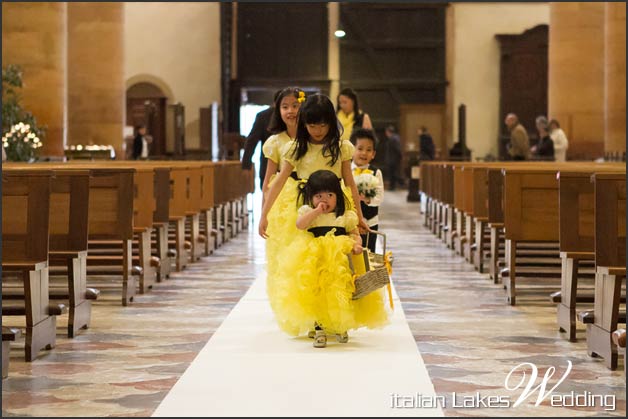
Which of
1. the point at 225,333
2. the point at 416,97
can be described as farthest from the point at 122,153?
the point at 225,333

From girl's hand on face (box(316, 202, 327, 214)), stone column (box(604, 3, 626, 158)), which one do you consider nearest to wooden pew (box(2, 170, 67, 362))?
girl's hand on face (box(316, 202, 327, 214))

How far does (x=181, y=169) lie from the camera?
1191 cm

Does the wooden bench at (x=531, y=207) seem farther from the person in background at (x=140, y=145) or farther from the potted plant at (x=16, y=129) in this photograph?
the person in background at (x=140, y=145)

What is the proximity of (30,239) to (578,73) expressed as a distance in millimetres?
21196

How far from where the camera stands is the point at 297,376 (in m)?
5.72

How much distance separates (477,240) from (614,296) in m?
5.47

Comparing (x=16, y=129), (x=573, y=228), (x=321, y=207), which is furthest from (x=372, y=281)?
(x=16, y=129)

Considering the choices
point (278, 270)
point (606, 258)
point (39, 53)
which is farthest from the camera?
point (39, 53)

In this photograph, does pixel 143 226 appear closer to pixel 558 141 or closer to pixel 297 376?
pixel 297 376

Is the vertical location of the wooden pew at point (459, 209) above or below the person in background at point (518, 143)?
below

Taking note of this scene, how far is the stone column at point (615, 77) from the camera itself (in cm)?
2447

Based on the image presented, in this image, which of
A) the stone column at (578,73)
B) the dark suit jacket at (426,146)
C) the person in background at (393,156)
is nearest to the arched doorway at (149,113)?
the person in background at (393,156)

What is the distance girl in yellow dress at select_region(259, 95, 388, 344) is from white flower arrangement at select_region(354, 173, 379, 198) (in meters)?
1.29

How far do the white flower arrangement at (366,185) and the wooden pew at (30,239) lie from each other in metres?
2.68
